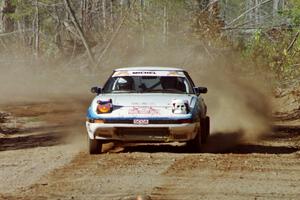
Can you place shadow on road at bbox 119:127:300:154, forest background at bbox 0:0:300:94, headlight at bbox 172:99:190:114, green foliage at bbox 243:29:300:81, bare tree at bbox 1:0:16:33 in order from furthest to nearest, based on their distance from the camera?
bare tree at bbox 1:0:16:33 < forest background at bbox 0:0:300:94 < green foliage at bbox 243:29:300:81 < shadow on road at bbox 119:127:300:154 < headlight at bbox 172:99:190:114

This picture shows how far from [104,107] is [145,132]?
0.76 m

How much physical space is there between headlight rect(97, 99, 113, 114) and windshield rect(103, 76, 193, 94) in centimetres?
108

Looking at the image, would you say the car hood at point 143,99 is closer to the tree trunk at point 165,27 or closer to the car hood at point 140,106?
the car hood at point 140,106

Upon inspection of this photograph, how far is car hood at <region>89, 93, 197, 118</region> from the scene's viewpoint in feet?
41.2

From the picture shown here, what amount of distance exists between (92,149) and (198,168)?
2.37 m

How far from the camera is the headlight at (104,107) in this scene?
12688 millimetres

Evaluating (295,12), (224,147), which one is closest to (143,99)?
(224,147)

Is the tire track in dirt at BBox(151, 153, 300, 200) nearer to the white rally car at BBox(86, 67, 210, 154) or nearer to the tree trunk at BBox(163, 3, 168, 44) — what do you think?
the white rally car at BBox(86, 67, 210, 154)

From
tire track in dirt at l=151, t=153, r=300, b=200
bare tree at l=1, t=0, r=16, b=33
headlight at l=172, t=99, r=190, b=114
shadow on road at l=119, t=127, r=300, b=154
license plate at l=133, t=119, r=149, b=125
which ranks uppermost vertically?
headlight at l=172, t=99, r=190, b=114

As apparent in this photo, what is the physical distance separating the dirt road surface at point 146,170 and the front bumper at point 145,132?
0.28 metres

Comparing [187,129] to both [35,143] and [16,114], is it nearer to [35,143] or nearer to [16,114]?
[35,143]

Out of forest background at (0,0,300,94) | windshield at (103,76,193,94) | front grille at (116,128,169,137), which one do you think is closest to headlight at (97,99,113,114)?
front grille at (116,128,169,137)

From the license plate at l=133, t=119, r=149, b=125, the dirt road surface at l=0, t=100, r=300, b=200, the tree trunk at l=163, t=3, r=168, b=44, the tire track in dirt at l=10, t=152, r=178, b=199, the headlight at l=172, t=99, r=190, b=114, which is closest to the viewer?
the tire track in dirt at l=10, t=152, r=178, b=199

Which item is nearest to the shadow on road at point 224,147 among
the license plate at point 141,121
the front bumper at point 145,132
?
the front bumper at point 145,132
